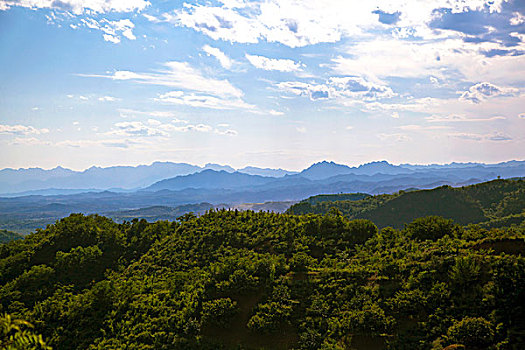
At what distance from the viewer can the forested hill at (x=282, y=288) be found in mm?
20781

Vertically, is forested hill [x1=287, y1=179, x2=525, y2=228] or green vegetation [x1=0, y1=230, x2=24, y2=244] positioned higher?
forested hill [x1=287, y1=179, x2=525, y2=228]

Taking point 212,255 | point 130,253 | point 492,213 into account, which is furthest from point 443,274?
point 492,213

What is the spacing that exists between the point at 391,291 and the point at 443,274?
3573 millimetres

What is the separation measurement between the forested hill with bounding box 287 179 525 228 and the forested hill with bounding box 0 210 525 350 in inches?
2726

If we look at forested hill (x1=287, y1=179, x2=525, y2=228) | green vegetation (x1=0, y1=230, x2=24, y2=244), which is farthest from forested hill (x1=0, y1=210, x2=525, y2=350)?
green vegetation (x1=0, y1=230, x2=24, y2=244)

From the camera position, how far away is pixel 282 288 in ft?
90.3

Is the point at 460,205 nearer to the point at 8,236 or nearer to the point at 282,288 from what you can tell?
the point at 282,288

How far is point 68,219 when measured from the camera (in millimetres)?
44938

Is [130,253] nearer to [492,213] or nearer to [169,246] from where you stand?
[169,246]

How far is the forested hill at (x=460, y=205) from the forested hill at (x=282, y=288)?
227 feet

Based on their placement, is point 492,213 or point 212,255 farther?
point 492,213

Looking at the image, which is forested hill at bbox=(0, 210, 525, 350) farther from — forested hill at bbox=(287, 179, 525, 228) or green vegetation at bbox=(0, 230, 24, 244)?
green vegetation at bbox=(0, 230, 24, 244)

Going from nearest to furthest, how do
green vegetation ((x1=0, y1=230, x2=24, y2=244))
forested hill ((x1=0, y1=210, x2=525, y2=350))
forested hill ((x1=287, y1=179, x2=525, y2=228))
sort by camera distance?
forested hill ((x1=0, y1=210, x2=525, y2=350)) → forested hill ((x1=287, y1=179, x2=525, y2=228)) → green vegetation ((x1=0, y1=230, x2=24, y2=244))

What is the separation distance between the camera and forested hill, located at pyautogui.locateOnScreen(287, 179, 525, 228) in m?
107
